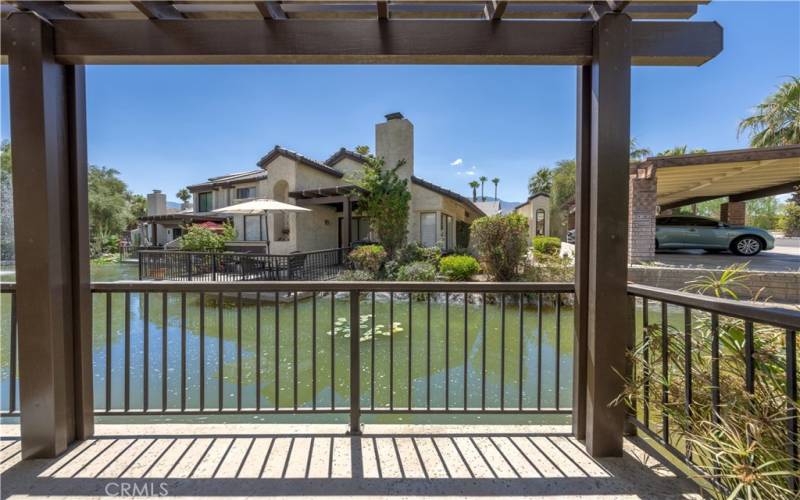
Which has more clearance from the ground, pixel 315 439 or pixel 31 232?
pixel 31 232

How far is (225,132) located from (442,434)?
17.0 m

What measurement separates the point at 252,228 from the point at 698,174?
1415 centimetres

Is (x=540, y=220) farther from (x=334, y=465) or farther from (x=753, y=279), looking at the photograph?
(x=334, y=465)

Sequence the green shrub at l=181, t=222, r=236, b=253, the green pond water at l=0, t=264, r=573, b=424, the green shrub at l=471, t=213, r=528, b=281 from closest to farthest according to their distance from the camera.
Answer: the green pond water at l=0, t=264, r=573, b=424
the green shrub at l=471, t=213, r=528, b=281
the green shrub at l=181, t=222, r=236, b=253

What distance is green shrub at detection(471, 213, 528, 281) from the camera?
7734 mm

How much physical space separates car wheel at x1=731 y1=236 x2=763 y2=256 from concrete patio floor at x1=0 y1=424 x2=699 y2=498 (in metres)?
10.8

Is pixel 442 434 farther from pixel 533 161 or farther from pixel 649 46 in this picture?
pixel 533 161

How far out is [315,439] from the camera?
196cm

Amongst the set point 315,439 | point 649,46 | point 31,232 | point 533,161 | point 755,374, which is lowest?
point 315,439

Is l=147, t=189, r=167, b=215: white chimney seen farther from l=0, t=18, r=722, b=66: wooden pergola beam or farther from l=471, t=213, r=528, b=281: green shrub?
l=0, t=18, r=722, b=66: wooden pergola beam

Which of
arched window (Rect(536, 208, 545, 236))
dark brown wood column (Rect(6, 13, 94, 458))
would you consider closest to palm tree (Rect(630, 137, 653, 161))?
arched window (Rect(536, 208, 545, 236))

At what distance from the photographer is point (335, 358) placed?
4.25 metres

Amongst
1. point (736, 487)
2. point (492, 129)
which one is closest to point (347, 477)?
point (736, 487)

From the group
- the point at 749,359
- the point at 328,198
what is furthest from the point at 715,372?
the point at 328,198
